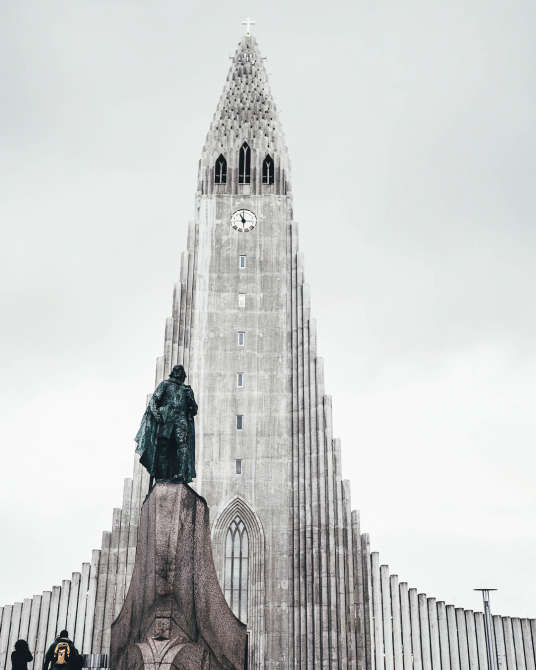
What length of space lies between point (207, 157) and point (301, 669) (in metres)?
26.4

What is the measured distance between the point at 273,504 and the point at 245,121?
21806 mm

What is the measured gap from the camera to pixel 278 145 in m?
45.7

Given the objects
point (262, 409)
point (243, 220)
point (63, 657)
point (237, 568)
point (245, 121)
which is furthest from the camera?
point (245, 121)

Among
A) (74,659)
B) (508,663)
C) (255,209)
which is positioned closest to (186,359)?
(255,209)

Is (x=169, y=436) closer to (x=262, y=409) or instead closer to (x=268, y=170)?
(x=262, y=409)

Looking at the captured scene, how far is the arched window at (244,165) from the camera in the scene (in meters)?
44.7

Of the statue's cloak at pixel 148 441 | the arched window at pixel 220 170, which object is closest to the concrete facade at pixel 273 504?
the arched window at pixel 220 170

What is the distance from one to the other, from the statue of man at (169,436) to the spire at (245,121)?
2999 centimetres

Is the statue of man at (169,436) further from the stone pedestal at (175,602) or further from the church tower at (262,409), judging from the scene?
the church tower at (262,409)

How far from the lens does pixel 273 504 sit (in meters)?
36.7

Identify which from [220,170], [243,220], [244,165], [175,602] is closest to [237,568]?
[243,220]

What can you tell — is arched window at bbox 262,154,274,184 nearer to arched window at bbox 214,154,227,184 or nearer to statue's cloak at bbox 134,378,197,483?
arched window at bbox 214,154,227,184

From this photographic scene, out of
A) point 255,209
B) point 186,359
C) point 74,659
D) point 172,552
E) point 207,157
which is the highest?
point 207,157

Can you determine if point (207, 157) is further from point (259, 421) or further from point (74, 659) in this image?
point (74, 659)
